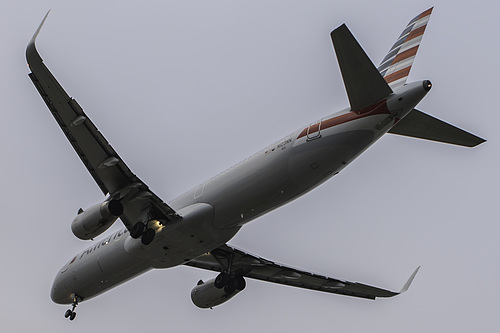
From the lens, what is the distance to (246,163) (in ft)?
74.2

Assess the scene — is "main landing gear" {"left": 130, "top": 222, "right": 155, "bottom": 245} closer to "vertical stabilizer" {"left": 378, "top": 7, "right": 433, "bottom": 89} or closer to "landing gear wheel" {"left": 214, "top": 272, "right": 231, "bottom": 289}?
"landing gear wheel" {"left": 214, "top": 272, "right": 231, "bottom": 289}

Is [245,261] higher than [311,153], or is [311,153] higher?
[311,153]

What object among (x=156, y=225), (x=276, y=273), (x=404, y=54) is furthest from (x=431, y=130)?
(x=276, y=273)

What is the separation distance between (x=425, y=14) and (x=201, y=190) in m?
9.31

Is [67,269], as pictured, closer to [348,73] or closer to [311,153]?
[311,153]

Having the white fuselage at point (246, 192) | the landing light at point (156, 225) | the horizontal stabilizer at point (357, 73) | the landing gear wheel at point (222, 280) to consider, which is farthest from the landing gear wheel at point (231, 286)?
the horizontal stabilizer at point (357, 73)

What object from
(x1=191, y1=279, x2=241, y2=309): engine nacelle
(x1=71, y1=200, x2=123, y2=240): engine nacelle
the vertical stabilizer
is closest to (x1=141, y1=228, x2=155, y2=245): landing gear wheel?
(x1=71, y1=200, x2=123, y2=240): engine nacelle

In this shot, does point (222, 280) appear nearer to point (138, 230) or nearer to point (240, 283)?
point (240, 283)

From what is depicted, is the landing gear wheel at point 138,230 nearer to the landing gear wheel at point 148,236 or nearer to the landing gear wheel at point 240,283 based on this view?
the landing gear wheel at point 148,236

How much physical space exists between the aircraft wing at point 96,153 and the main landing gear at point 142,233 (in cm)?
48

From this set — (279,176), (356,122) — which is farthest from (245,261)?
(356,122)

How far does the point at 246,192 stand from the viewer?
72.4ft

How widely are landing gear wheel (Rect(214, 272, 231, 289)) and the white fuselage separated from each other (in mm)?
2784

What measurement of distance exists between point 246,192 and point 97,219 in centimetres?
494
